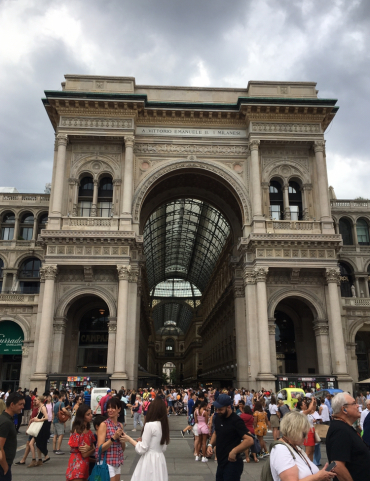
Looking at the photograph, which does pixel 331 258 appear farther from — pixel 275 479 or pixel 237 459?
pixel 275 479

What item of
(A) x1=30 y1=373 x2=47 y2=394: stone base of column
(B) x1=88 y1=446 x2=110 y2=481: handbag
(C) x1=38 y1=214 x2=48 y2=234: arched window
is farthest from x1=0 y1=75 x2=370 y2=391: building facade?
(B) x1=88 y1=446 x2=110 y2=481: handbag

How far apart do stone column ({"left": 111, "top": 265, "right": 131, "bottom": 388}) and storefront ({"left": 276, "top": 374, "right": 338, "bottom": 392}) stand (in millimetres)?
11018

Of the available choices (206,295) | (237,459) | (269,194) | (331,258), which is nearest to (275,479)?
(237,459)

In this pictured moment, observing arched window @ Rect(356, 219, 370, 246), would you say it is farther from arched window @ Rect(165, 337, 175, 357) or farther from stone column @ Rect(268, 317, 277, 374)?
arched window @ Rect(165, 337, 175, 357)

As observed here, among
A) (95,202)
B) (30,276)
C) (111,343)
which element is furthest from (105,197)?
(30,276)

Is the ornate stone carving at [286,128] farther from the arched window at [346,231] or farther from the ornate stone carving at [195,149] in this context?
the arched window at [346,231]

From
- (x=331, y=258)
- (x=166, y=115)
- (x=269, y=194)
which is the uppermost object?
(x=166, y=115)

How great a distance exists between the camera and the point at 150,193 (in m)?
40.1

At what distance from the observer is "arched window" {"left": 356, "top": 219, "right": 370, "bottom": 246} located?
1738 inches

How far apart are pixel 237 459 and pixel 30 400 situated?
19339 mm

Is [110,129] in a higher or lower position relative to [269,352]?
higher

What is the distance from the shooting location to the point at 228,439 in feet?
23.4

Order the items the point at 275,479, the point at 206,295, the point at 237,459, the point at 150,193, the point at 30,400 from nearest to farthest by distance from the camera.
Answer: the point at 275,479 → the point at 237,459 → the point at 30,400 → the point at 150,193 → the point at 206,295

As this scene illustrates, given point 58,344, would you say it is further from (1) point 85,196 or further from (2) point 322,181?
(2) point 322,181
